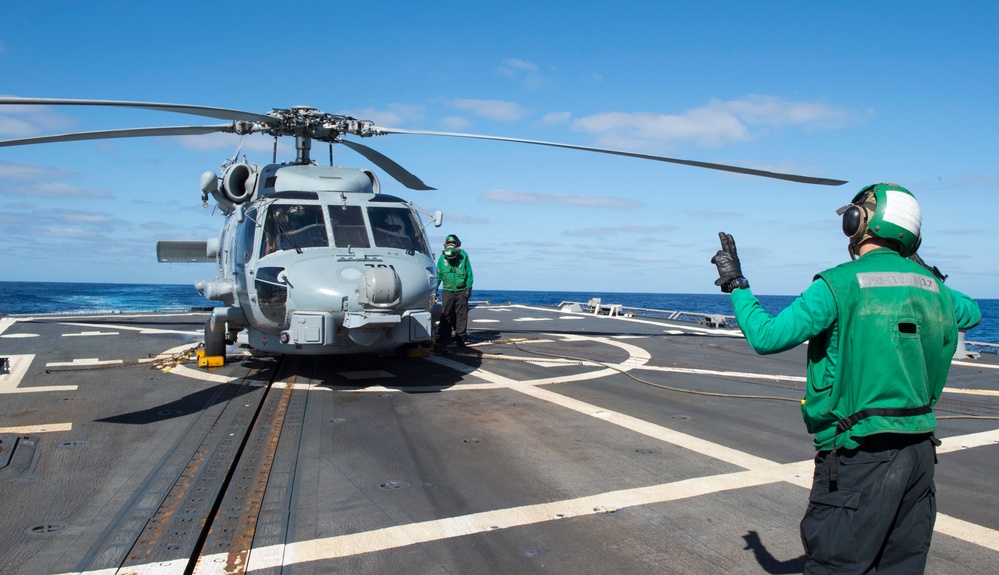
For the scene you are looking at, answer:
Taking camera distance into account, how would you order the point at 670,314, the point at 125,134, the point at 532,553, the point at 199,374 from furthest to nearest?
the point at 670,314 < the point at 199,374 < the point at 125,134 < the point at 532,553

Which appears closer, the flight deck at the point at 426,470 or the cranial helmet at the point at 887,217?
the cranial helmet at the point at 887,217

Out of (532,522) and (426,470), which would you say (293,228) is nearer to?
(426,470)

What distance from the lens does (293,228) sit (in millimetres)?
9602

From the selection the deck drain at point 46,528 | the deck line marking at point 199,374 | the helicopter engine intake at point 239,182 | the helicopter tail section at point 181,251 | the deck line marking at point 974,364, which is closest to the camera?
the deck drain at point 46,528

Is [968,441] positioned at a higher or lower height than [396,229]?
lower

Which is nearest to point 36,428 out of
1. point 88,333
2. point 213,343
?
point 213,343

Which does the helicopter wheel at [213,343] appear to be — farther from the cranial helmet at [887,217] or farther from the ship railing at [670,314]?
the ship railing at [670,314]

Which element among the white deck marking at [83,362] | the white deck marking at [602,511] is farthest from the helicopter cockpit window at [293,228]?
the white deck marking at [602,511]

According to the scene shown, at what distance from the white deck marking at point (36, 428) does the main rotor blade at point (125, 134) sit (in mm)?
3231

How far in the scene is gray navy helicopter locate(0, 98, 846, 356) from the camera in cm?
841

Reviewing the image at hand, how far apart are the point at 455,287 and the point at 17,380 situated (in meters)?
7.17

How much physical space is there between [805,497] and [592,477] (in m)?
1.49

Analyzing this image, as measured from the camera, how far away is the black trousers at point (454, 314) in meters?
13.7

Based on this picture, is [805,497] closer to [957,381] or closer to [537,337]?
[957,381]
